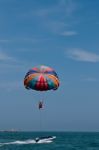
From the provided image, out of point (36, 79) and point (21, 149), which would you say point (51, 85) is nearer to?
point (36, 79)

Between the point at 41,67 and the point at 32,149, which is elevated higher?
the point at 41,67

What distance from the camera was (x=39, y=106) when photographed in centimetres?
3419

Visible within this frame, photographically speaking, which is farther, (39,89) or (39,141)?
(39,141)

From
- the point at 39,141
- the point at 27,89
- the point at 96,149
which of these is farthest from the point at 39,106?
the point at 39,141

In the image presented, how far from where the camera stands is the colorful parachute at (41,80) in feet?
121

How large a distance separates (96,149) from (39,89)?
2459cm

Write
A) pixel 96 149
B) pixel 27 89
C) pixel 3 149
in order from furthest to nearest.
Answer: pixel 96 149, pixel 3 149, pixel 27 89

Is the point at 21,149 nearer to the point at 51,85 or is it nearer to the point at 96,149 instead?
the point at 96,149

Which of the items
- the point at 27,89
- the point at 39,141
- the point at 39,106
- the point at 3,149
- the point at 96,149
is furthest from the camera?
the point at 39,141

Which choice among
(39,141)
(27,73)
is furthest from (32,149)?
(27,73)

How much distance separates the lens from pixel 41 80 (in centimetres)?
3688

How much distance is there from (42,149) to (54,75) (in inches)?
785

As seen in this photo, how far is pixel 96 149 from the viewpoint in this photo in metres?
58.9

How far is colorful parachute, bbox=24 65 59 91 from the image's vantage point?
36.9 metres
